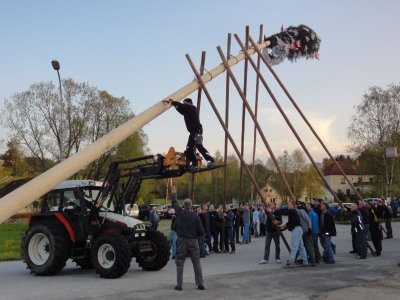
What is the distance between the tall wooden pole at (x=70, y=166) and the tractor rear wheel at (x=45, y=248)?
460 cm

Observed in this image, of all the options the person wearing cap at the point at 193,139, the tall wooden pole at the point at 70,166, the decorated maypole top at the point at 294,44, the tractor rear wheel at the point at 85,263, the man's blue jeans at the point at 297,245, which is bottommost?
the tractor rear wheel at the point at 85,263

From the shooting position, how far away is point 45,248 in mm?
13070

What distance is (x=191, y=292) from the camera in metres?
9.81

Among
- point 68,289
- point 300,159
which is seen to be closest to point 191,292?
point 68,289

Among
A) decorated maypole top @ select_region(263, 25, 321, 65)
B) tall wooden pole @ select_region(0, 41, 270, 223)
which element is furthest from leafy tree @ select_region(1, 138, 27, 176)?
tall wooden pole @ select_region(0, 41, 270, 223)

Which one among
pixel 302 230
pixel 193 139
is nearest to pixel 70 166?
pixel 193 139

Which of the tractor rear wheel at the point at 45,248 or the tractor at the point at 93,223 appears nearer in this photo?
the tractor rear wheel at the point at 45,248

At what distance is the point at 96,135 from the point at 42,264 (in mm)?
36957

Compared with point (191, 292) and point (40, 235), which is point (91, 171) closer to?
point (40, 235)

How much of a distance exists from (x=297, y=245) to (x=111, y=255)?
487cm

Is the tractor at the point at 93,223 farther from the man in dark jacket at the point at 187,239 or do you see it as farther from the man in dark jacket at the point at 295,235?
the man in dark jacket at the point at 295,235

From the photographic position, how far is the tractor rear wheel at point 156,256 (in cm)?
1308

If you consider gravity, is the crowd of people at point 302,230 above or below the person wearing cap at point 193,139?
below

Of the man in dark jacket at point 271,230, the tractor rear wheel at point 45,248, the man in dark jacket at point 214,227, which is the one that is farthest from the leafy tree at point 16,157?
the man in dark jacket at point 271,230
